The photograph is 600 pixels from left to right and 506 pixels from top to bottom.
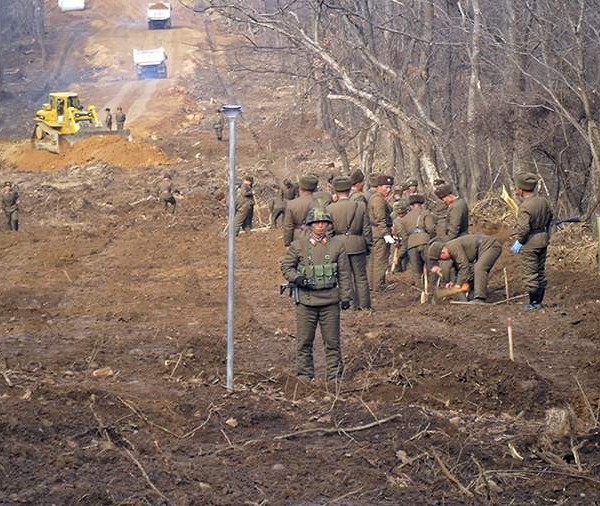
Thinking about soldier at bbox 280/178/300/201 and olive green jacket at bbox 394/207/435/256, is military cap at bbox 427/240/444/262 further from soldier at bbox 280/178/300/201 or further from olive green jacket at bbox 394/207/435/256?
soldier at bbox 280/178/300/201

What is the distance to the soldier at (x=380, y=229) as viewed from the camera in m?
16.8

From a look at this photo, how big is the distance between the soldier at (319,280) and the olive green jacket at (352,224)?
3471 mm

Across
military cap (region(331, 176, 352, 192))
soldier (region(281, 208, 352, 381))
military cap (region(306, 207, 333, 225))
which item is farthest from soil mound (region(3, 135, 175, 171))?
military cap (region(306, 207, 333, 225))

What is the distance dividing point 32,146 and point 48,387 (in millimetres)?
36130

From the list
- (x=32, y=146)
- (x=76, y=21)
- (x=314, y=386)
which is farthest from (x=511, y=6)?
(x=76, y=21)

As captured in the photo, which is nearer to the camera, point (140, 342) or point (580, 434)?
point (580, 434)

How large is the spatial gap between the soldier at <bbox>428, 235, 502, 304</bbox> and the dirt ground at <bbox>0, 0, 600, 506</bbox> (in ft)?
1.23

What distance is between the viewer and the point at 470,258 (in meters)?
15.8

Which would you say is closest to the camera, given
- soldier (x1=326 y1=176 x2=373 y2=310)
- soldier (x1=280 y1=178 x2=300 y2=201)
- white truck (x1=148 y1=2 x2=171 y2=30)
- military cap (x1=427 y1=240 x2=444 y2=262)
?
soldier (x1=326 y1=176 x2=373 y2=310)

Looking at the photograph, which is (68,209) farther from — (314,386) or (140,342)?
(314,386)

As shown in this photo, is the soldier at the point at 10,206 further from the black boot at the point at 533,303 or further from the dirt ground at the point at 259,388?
the black boot at the point at 533,303

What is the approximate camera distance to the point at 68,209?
31.8 m

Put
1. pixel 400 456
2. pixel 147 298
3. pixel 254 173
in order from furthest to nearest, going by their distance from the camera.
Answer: pixel 254 173
pixel 147 298
pixel 400 456

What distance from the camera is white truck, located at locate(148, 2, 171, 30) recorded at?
80.2m
